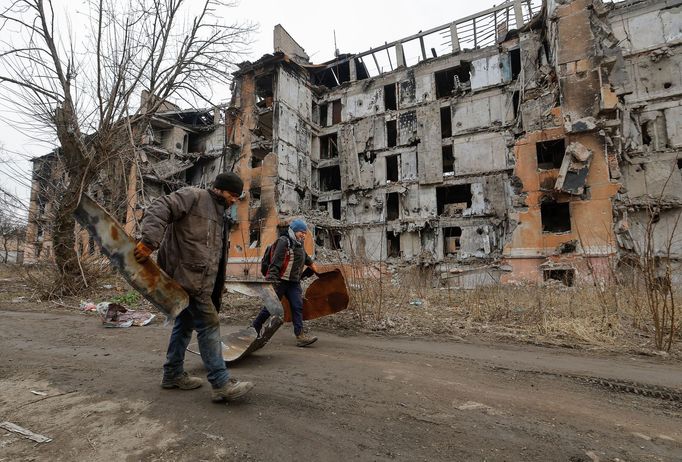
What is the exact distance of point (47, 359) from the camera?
3.88 meters

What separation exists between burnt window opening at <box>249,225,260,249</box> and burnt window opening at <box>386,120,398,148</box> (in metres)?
10.5

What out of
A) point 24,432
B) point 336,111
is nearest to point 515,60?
point 336,111

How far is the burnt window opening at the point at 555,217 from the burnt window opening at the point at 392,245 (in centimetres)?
826

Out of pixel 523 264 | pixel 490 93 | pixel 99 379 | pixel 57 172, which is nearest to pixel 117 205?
pixel 57 172

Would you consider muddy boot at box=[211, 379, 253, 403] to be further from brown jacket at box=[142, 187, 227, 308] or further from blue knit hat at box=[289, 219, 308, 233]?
blue knit hat at box=[289, 219, 308, 233]

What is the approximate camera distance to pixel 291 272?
15.4 ft

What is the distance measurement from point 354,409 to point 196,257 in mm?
1722

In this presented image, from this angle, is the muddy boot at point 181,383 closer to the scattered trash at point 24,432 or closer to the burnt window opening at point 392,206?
the scattered trash at point 24,432

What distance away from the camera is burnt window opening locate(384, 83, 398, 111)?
79.2ft

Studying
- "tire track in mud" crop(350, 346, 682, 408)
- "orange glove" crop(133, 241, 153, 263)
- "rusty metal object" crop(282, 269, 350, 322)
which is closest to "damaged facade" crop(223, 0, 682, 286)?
"rusty metal object" crop(282, 269, 350, 322)

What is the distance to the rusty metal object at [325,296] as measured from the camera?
5312 mm

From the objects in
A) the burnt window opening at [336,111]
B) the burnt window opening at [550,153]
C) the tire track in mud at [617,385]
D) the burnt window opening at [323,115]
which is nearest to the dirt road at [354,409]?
the tire track in mud at [617,385]

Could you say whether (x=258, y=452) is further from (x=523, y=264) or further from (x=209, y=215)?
(x=523, y=264)

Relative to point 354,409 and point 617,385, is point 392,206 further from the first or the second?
point 354,409
